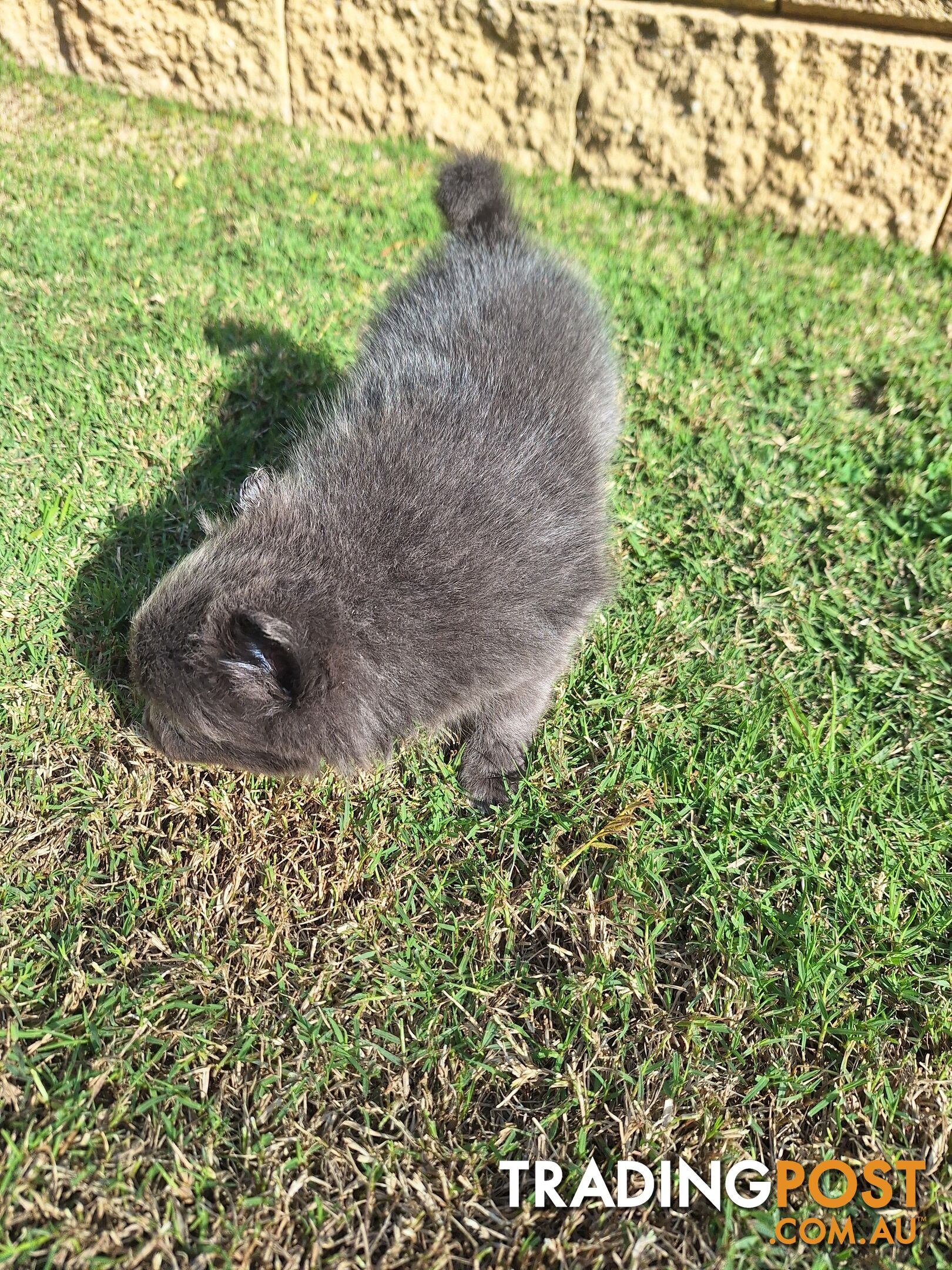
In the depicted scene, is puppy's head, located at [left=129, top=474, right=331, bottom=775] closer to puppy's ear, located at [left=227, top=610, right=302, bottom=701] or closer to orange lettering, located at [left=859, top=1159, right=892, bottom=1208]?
puppy's ear, located at [left=227, top=610, right=302, bottom=701]

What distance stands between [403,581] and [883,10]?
4.37m

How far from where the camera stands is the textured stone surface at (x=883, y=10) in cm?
432

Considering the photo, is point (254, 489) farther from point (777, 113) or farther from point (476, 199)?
point (777, 113)

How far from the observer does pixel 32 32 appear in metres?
5.59

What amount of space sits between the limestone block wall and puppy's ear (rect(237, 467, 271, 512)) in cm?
389

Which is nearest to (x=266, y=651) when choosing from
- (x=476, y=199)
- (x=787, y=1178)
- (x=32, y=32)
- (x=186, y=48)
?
(x=787, y=1178)

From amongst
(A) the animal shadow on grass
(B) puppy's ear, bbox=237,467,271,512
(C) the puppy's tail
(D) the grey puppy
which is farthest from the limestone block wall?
(B) puppy's ear, bbox=237,467,271,512

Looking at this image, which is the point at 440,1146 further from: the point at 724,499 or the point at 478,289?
the point at 478,289

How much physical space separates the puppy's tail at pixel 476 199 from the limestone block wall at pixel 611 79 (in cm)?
201

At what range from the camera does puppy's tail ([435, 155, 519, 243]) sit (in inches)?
137

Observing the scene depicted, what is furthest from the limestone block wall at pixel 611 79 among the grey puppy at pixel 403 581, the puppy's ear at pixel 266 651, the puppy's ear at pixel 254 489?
the puppy's ear at pixel 266 651

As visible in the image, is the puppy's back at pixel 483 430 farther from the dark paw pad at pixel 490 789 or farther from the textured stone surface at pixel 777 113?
the textured stone surface at pixel 777 113

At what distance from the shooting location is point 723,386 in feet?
13.0

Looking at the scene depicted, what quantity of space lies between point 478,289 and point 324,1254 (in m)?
3.01
